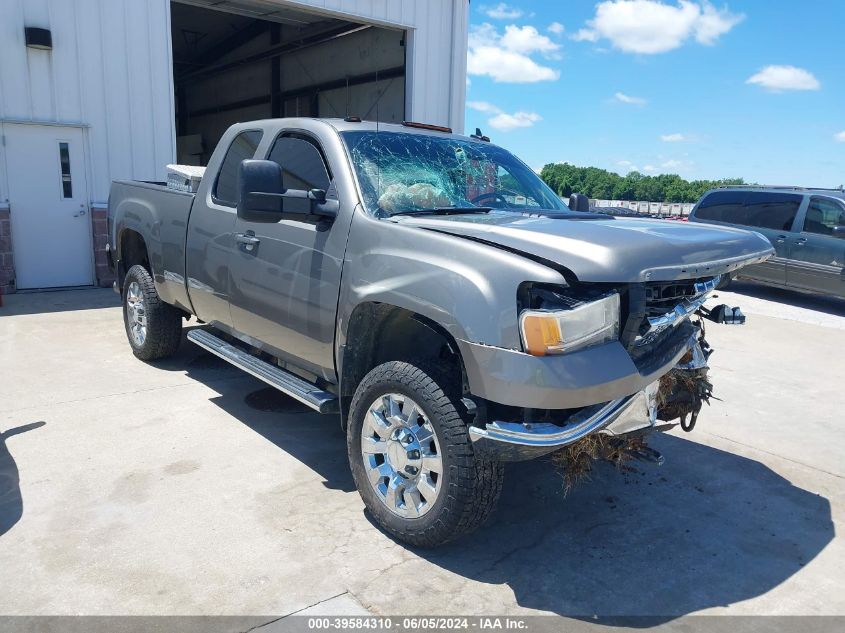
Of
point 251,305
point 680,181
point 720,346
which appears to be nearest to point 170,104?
point 251,305

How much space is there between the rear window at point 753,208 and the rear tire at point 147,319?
10.3 m

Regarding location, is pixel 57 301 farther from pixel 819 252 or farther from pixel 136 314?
pixel 819 252

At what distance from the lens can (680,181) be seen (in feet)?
332

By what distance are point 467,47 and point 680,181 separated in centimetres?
9698

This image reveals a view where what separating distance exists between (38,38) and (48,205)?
89.6 inches

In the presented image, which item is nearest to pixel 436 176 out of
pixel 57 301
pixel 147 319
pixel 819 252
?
pixel 147 319

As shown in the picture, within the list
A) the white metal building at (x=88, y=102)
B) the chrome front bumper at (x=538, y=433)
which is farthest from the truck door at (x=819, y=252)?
the chrome front bumper at (x=538, y=433)

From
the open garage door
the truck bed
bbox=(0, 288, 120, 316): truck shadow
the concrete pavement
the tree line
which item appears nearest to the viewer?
the concrete pavement

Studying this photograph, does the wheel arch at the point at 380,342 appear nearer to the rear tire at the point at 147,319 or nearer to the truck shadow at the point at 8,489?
the truck shadow at the point at 8,489

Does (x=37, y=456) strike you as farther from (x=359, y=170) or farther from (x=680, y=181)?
(x=680, y=181)

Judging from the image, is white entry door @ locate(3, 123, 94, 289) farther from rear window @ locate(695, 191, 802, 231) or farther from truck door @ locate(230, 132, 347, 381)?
rear window @ locate(695, 191, 802, 231)

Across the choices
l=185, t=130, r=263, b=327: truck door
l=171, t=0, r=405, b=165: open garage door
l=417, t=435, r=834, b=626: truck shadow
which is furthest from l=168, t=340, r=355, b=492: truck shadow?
l=171, t=0, r=405, b=165: open garage door

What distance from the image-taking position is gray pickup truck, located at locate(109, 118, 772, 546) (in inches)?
106

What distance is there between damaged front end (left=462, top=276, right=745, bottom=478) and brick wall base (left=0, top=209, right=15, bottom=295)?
9.02m
